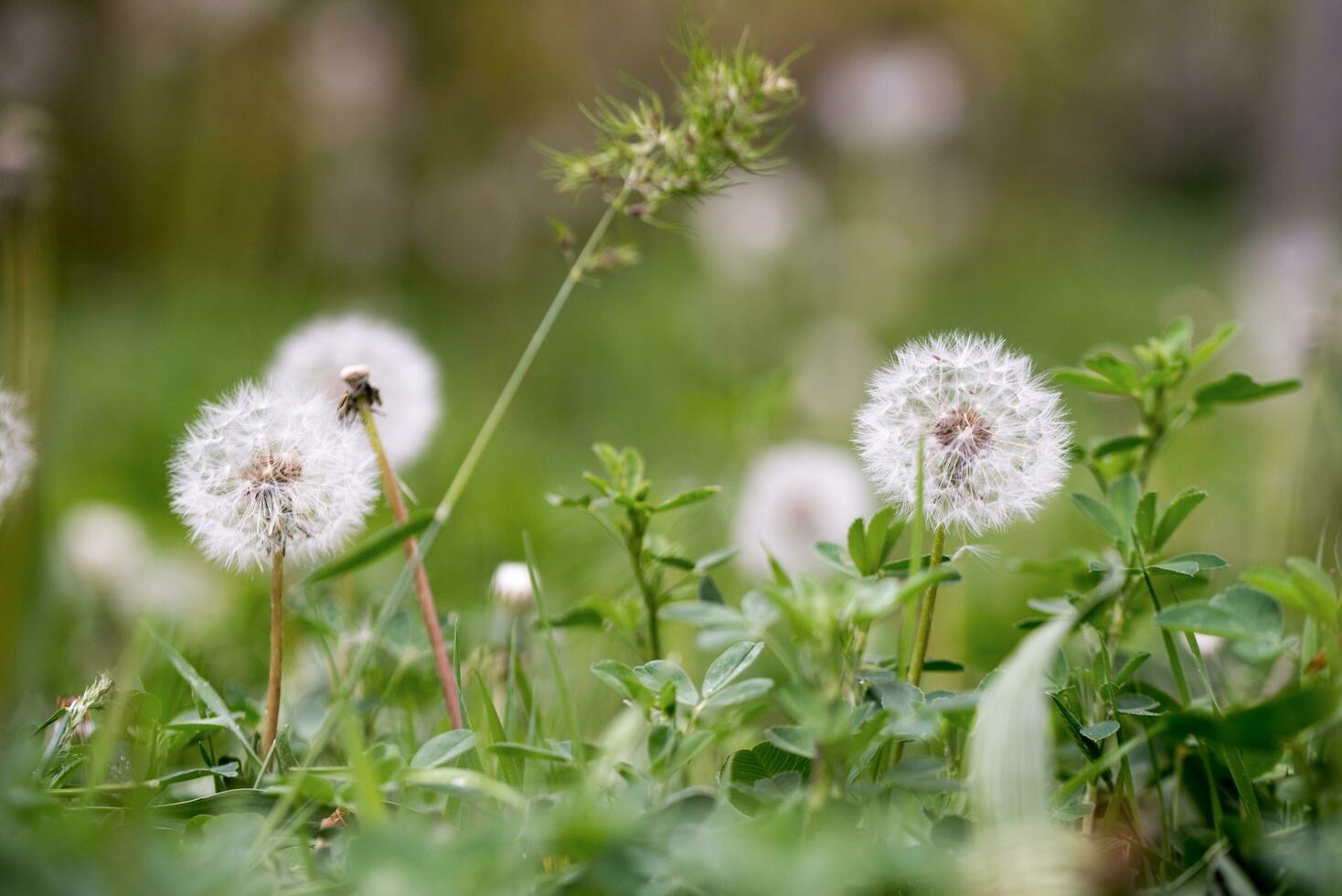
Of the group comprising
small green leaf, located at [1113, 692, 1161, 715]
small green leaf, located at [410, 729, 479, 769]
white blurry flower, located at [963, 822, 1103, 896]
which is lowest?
white blurry flower, located at [963, 822, 1103, 896]

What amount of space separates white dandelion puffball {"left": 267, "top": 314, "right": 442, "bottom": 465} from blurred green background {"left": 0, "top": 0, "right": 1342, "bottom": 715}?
14.4 inches

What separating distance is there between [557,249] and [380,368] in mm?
3753

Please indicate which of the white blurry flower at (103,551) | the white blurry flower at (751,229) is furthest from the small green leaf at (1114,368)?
the white blurry flower at (751,229)

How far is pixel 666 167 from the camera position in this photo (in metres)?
0.83

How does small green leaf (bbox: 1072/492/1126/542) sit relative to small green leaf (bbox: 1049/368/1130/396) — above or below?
below

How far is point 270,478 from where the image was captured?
2.47 feet

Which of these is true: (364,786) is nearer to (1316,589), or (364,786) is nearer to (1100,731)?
(1100,731)

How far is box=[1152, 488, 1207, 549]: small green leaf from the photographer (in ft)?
2.31

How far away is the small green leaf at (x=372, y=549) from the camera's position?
1.97ft

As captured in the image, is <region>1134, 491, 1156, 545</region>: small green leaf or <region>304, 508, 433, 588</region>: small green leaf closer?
<region>304, 508, 433, 588</region>: small green leaf

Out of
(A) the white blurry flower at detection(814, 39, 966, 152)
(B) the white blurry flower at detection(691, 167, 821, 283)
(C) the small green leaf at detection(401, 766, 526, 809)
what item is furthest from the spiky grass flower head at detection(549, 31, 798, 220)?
(A) the white blurry flower at detection(814, 39, 966, 152)

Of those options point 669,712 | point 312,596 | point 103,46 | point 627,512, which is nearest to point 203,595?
point 312,596

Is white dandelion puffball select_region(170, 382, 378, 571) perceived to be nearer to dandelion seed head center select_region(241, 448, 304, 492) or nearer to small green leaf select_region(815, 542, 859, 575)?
dandelion seed head center select_region(241, 448, 304, 492)

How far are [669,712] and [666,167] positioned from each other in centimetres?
40
